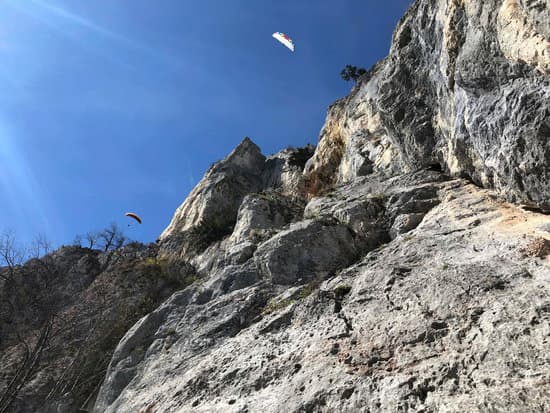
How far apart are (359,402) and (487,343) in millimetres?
1896

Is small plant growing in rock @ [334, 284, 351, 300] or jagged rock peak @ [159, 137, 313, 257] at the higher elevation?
jagged rock peak @ [159, 137, 313, 257]

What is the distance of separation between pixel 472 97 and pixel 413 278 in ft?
16.1

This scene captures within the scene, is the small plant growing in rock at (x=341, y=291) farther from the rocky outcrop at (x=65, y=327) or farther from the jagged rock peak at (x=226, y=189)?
the jagged rock peak at (x=226, y=189)

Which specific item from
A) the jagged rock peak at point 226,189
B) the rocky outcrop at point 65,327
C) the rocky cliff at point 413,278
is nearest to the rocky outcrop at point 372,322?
the rocky cliff at point 413,278

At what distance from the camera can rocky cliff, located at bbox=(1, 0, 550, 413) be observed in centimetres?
562

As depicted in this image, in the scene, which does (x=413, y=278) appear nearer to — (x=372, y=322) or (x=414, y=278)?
(x=414, y=278)

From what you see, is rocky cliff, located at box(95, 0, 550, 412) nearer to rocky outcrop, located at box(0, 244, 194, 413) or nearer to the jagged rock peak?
rocky outcrop, located at box(0, 244, 194, 413)

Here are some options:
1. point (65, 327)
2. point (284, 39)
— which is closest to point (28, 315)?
point (65, 327)

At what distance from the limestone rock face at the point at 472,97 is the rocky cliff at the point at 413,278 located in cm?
4

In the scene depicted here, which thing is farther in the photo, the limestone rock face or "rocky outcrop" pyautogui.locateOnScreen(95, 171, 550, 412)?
the limestone rock face

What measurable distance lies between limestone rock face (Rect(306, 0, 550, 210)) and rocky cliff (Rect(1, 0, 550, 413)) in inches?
1.7

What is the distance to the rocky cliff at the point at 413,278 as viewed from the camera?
18.5 feet

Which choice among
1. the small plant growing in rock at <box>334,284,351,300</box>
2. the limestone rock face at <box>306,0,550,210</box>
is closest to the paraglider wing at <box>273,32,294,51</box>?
the limestone rock face at <box>306,0,550,210</box>

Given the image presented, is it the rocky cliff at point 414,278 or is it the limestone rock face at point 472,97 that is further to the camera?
the limestone rock face at point 472,97
